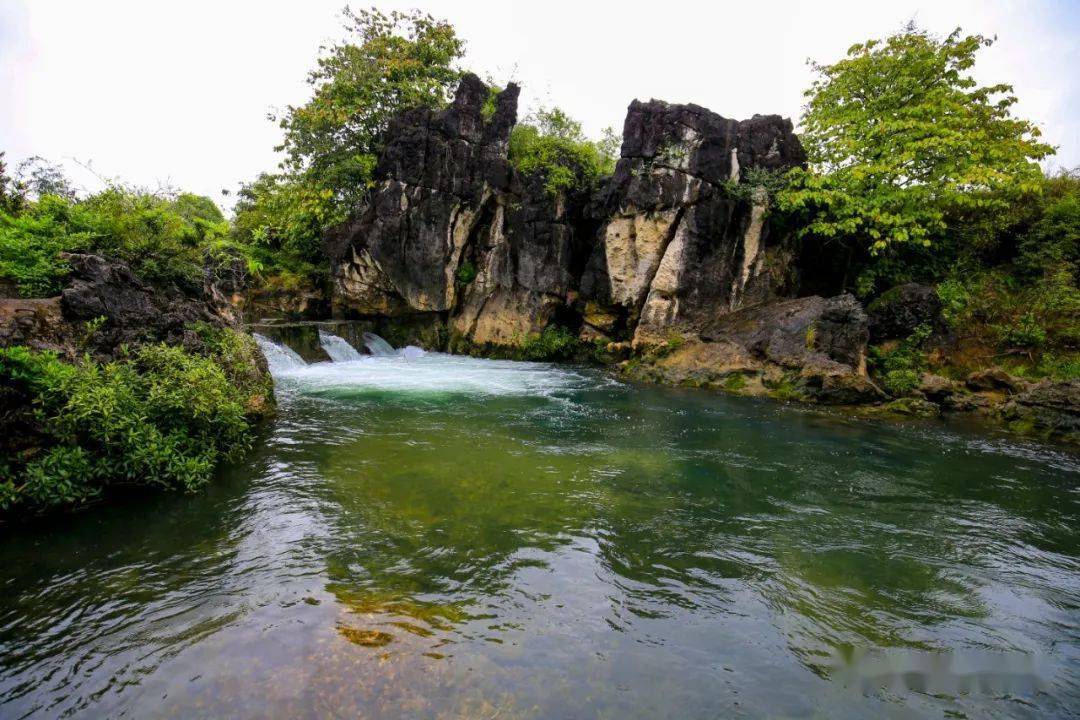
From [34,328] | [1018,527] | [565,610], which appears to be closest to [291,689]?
[565,610]

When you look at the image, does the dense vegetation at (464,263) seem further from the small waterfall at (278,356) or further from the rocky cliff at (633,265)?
the small waterfall at (278,356)

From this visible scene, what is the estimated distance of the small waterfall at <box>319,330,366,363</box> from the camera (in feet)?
68.0

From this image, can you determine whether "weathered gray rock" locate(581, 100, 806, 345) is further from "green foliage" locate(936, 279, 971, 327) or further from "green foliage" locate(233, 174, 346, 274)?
"green foliage" locate(233, 174, 346, 274)

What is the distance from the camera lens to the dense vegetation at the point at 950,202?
48.9 feet

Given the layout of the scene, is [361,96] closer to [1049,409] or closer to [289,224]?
[289,224]

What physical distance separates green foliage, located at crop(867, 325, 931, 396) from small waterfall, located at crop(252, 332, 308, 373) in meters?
19.4

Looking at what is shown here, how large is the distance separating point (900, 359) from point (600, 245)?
1108cm

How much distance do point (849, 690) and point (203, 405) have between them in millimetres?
8182

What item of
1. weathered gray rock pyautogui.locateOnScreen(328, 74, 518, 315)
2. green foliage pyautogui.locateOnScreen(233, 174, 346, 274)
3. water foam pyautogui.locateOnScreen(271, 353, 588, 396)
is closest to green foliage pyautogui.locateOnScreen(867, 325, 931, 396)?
water foam pyautogui.locateOnScreen(271, 353, 588, 396)

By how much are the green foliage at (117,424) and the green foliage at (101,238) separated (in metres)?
1.98

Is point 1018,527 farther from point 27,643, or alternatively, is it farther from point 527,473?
point 27,643

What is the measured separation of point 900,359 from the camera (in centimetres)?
1576

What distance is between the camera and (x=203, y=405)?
24.0 feet

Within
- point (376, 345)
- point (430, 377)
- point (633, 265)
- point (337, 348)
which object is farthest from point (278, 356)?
point (633, 265)
